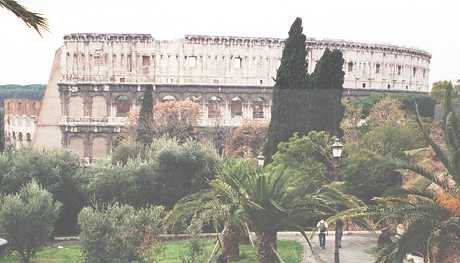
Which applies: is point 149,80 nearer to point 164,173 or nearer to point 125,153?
point 125,153

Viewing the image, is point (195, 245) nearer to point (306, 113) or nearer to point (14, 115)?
point (306, 113)

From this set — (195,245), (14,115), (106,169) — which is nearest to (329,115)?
(106,169)

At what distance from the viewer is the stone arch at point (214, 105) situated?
178 ft

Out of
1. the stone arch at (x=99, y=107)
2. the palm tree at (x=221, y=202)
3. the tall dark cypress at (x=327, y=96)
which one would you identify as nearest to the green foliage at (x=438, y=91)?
the tall dark cypress at (x=327, y=96)

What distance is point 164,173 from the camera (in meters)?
24.7

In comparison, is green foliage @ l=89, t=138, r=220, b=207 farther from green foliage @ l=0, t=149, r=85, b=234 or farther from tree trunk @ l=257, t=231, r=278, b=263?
tree trunk @ l=257, t=231, r=278, b=263

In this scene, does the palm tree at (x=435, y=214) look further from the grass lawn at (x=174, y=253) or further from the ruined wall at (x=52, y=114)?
the ruined wall at (x=52, y=114)

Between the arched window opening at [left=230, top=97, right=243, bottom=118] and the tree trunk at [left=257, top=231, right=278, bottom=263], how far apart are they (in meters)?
41.7

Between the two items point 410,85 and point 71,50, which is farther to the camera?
point 410,85

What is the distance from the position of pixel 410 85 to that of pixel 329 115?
116 ft

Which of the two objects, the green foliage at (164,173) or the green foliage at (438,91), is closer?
the green foliage at (164,173)

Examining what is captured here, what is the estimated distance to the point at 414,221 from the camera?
9.98 meters

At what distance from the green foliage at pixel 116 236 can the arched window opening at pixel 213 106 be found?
129 ft

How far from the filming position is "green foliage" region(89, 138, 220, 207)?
78.0 ft
